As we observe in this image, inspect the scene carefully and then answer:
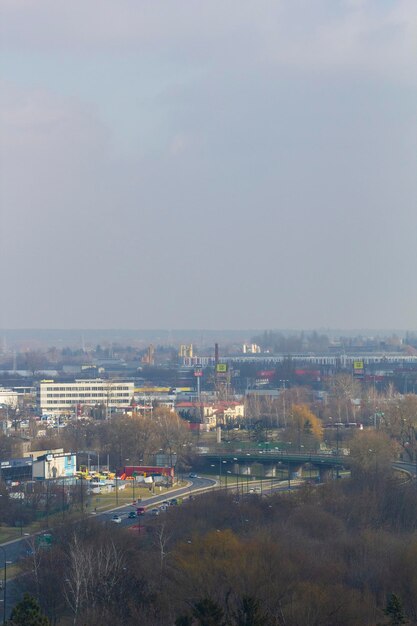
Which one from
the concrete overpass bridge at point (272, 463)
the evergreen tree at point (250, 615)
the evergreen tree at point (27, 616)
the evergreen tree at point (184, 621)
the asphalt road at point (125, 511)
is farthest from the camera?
the concrete overpass bridge at point (272, 463)

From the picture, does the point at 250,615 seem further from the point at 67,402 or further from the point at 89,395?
the point at 89,395

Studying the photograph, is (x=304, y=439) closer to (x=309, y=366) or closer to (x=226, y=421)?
(x=226, y=421)

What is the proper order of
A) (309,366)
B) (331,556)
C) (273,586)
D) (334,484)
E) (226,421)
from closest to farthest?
(273,586)
(331,556)
(334,484)
(226,421)
(309,366)

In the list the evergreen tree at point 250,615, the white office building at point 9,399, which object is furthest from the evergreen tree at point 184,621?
the white office building at point 9,399

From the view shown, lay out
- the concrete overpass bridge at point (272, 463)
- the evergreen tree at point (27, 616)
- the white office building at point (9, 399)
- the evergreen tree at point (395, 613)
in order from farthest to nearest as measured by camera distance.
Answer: the white office building at point (9, 399) → the concrete overpass bridge at point (272, 463) → the evergreen tree at point (395, 613) → the evergreen tree at point (27, 616)

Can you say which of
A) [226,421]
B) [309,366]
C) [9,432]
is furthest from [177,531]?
[309,366]

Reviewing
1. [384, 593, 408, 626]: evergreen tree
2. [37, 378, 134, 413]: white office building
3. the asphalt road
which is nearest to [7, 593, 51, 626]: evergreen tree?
[384, 593, 408, 626]: evergreen tree

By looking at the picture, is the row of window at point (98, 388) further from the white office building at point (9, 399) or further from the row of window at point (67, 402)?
the white office building at point (9, 399)

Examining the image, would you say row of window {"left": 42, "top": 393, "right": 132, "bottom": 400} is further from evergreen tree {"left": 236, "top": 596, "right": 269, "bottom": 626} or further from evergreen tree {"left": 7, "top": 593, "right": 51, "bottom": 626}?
evergreen tree {"left": 7, "top": 593, "right": 51, "bottom": 626}
